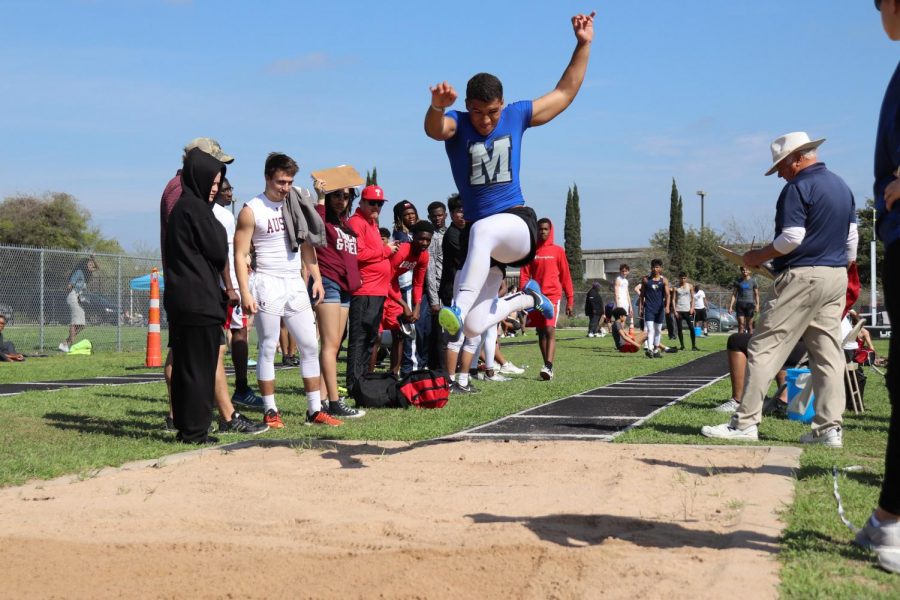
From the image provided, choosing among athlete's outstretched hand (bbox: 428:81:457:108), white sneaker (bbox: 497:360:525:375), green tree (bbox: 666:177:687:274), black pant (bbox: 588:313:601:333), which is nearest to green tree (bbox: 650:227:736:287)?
green tree (bbox: 666:177:687:274)

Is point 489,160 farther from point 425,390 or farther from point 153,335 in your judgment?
point 153,335

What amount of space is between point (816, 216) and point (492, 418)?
3.39 metres

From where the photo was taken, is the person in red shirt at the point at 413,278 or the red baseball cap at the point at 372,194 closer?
the red baseball cap at the point at 372,194

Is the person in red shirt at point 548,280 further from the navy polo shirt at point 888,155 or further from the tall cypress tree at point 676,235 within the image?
the tall cypress tree at point 676,235

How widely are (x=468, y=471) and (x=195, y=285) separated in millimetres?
2686

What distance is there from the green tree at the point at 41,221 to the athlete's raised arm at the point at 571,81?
63.2 meters

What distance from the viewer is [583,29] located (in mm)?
6348

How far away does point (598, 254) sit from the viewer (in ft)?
310

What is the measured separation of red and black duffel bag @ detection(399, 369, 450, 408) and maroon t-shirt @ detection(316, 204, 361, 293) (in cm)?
117

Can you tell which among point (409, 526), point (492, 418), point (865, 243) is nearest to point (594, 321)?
point (492, 418)

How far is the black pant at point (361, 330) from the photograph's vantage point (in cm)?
995

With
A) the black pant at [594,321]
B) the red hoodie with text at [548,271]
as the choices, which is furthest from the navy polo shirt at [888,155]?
the black pant at [594,321]

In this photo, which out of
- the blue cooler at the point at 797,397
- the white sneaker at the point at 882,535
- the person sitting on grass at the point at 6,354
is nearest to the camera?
the white sneaker at the point at 882,535

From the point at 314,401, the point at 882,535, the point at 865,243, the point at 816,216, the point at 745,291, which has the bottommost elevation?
the point at 882,535
